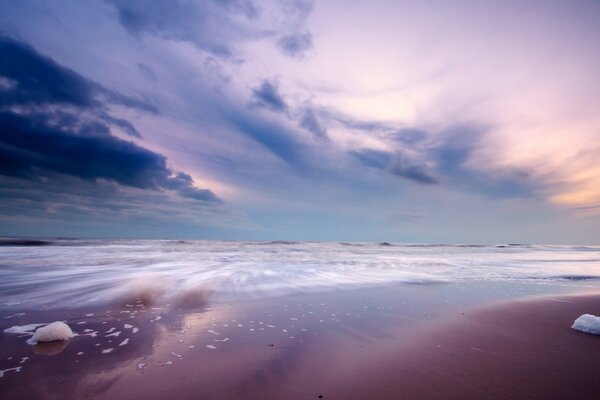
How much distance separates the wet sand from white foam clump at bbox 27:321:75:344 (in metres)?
0.15

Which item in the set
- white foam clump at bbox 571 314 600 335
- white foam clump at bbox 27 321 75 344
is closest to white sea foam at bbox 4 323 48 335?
white foam clump at bbox 27 321 75 344

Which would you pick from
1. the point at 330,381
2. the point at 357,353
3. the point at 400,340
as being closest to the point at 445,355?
the point at 400,340

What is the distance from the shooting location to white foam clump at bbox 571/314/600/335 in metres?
4.02

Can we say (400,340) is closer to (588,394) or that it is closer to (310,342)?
(310,342)

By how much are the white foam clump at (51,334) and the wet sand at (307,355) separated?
5.9 inches

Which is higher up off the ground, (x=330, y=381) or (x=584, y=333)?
(x=584, y=333)

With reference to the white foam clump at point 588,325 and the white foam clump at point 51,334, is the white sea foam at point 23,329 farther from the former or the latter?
the white foam clump at point 588,325

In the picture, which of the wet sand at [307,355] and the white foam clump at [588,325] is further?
the white foam clump at [588,325]

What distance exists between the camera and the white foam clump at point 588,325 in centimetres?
402

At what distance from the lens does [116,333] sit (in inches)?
153

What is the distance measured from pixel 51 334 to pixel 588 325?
6.59 m

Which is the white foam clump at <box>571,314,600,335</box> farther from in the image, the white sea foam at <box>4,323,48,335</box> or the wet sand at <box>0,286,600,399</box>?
the white sea foam at <box>4,323,48,335</box>

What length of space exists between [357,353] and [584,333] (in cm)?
315

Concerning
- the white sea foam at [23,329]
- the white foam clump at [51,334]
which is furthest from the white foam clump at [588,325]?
the white sea foam at [23,329]
